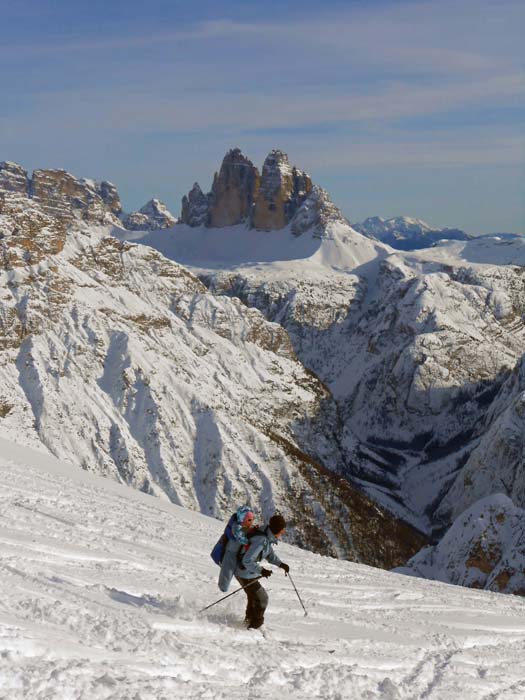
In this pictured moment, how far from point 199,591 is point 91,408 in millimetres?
121730

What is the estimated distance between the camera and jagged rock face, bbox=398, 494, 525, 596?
53438 mm

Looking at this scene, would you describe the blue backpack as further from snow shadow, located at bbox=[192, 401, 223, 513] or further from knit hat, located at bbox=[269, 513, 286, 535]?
snow shadow, located at bbox=[192, 401, 223, 513]

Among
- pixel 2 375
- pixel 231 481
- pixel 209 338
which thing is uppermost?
pixel 209 338

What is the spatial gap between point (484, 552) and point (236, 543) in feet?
160

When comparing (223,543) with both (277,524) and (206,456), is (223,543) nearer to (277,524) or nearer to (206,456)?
(277,524)

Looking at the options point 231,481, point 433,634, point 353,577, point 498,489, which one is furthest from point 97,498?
point 498,489

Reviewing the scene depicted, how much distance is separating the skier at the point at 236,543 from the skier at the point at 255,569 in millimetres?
115

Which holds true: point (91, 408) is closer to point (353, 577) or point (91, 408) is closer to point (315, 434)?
point (315, 434)

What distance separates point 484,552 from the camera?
193ft

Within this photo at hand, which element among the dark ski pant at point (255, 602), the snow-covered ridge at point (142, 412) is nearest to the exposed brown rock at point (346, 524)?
the snow-covered ridge at point (142, 412)

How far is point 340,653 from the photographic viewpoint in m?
14.4

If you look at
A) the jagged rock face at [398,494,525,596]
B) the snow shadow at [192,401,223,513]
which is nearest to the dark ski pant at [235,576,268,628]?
the jagged rock face at [398,494,525,596]

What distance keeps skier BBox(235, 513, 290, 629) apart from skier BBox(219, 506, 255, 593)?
0.12 m

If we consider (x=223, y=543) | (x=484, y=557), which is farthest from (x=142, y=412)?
(x=223, y=543)
